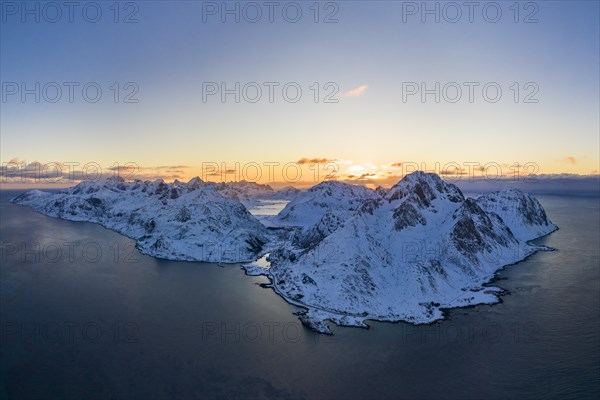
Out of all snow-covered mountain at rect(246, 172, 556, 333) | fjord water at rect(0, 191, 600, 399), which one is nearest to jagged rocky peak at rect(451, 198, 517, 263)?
snow-covered mountain at rect(246, 172, 556, 333)

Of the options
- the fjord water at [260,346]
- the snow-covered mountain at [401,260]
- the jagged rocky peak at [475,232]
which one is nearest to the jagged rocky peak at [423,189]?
the snow-covered mountain at [401,260]

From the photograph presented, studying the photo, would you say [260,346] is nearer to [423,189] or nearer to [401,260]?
[401,260]

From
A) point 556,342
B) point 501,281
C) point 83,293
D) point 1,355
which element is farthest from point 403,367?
point 83,293

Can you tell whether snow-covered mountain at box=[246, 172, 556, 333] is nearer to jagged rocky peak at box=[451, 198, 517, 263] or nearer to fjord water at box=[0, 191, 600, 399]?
jagged rocky peak at box=[451, 198, 517, 263]

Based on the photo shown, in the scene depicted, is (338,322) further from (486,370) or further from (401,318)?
(486,370)

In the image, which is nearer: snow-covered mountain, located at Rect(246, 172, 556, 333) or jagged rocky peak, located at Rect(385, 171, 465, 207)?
snow-covered mountain, located at Rect(246, 172, 556, 333)

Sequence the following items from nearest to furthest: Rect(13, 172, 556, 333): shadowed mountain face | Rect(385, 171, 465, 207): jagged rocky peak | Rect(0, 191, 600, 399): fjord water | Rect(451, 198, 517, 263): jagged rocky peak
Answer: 1. Rect(0, 191, 600, 399): fjord water
2. Rect(13, 172, 556, 333): shadowed mountain face
3. Rect(451, 198, 517, 263): jagged rocky peak
4. Rect(385, 171, 465, 207): jagged rocky peak
